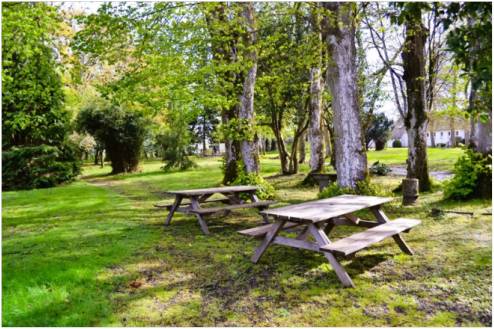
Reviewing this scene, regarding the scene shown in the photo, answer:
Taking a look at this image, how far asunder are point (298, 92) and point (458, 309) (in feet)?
53.5

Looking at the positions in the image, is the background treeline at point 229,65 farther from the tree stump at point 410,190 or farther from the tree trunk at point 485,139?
the tree stump at point 410,190

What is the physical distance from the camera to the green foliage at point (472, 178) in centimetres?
934

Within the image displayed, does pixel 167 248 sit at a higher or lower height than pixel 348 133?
lower

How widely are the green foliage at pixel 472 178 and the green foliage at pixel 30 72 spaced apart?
33.1ft

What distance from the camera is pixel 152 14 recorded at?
375 inches

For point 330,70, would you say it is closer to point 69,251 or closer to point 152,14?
point 152,14

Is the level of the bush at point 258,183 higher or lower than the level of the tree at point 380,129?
lower

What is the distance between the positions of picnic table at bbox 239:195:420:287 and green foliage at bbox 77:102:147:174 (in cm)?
1845

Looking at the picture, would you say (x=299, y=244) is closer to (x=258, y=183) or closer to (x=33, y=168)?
(x=258, y=183)

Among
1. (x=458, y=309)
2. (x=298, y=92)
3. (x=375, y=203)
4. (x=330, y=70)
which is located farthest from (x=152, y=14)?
(x=298, y=92)

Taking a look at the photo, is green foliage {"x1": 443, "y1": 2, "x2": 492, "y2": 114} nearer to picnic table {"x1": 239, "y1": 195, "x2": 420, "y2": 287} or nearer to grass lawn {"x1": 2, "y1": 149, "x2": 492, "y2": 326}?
picnic table {"x1": 239, "y1": 195, "x2": 420, "y2": 287}

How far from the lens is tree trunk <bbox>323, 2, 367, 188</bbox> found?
29.8ft

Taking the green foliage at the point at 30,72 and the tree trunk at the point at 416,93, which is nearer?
the green foliage at the point at 30,72

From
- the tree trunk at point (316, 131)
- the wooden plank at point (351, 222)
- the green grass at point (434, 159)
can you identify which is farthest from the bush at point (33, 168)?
the green grass at point (434, 159)
